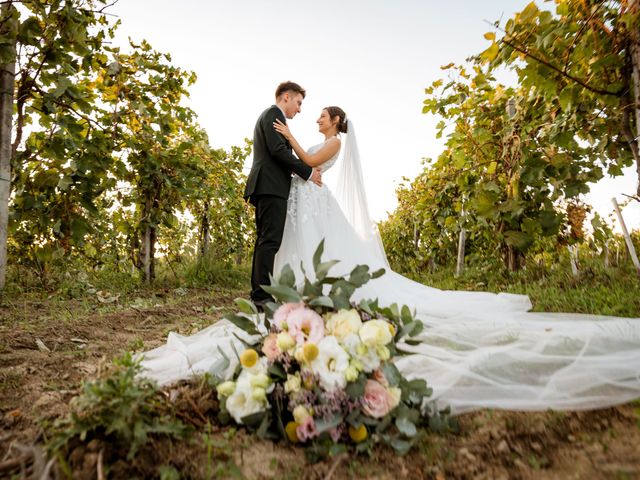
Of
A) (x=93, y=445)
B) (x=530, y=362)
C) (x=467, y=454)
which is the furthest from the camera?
(x=530, y=362)

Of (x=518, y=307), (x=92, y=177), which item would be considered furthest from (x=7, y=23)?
(x=518, y=307)

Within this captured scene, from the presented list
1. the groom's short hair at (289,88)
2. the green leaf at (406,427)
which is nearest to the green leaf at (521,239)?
the groom's short hair at (289,88)

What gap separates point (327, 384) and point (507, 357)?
3.11ft

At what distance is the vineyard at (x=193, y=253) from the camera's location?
1.22 metres

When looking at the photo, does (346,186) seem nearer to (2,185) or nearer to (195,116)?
(195,116)

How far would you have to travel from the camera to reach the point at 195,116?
534 centimetres

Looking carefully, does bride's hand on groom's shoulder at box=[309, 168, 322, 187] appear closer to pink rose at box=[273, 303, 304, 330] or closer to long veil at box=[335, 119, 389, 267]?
long veil at box=[335, 119, 389, 267]

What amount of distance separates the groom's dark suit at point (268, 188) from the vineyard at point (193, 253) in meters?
0.80

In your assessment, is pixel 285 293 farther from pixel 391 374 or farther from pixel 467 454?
pixel 467 454

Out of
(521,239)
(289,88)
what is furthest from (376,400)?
(289,88)

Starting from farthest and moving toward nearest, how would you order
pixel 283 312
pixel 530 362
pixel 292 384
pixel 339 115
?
pixel 339 115
pixel 530 362
pixel 283 312
pixel 292 384

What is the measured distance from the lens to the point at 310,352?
4.35 feet

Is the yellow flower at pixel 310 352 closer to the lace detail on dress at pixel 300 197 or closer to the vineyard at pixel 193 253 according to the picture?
the vineyard at pixel 193 253

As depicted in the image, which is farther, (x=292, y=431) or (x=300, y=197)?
(x=300, y=197)
